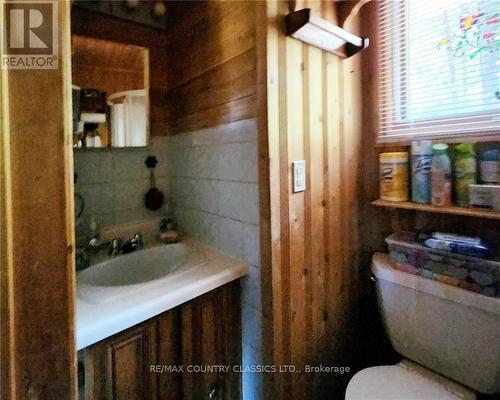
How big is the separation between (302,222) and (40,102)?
2.73 ft

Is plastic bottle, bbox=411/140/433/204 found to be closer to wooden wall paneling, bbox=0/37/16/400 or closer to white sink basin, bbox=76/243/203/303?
white sink basin, bbox=76/243/203/303

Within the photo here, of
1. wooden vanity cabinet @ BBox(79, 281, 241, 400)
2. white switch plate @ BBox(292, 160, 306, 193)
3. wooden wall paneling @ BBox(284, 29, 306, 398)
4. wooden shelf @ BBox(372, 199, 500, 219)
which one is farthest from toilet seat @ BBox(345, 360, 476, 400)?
white switch plate @ BBox(292, 160, 306, 193)

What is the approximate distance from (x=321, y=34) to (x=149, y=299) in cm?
104

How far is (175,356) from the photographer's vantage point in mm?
927

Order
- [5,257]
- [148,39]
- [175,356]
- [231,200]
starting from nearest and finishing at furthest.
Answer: [5,257] < [175,356] < [231,200] < [148,39]

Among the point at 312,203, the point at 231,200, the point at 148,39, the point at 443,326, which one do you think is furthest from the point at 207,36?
the point at 443,326

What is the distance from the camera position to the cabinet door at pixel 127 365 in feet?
2.51

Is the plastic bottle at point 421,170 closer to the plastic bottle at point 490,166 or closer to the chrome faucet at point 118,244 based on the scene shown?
the plastic bottle at point 490,166

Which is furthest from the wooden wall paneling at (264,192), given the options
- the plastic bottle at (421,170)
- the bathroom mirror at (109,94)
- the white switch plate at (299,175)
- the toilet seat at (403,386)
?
the bathroom mirror at (109,94)

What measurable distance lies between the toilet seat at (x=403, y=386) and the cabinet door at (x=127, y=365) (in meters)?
0.63

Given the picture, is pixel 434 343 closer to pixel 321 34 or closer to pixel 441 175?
pixel 441 175

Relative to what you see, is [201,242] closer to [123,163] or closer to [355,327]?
[123,163]

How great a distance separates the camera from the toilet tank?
2.87ft

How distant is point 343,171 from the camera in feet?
4.00
